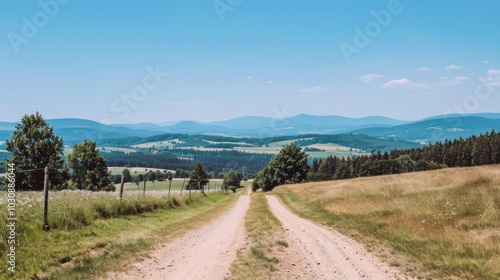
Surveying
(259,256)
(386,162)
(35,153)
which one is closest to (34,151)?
(35,153)

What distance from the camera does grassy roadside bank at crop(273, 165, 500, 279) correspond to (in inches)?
417

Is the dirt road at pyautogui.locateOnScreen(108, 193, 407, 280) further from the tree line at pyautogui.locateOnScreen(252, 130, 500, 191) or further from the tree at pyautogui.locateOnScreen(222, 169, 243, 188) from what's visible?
the tree at pyautogui.locateOnScreen(222, 169, 243, 188)

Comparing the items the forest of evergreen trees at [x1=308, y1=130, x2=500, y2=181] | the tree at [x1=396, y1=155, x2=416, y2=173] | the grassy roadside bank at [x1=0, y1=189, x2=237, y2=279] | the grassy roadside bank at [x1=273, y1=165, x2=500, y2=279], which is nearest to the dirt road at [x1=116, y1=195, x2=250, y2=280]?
the grassy roadside bank at [x1=0, y1=189, x2=237, y2=279]

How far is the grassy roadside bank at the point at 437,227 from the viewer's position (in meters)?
10.6

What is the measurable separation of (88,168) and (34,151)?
1836 cm

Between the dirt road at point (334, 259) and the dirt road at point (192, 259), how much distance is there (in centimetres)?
Result: 233

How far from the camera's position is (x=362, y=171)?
147 meters

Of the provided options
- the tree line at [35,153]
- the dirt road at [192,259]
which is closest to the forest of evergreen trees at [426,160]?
the tree line at [35,153]

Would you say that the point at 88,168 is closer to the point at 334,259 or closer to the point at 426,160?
the point at 334,259

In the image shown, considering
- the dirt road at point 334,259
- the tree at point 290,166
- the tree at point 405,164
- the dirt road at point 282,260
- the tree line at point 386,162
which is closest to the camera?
the dirt road at point 282,260

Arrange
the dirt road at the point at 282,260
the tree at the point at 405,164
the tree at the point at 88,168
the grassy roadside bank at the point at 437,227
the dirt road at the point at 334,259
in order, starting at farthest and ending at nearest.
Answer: the tree at the point at 405,164 → the tree at the point at 88,168 → the grassy roadside bank at the point at 437,227 → the dirt road at the point at 334,259 → the dirt road at the point at 282,260

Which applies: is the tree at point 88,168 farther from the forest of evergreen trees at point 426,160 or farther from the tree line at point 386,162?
the forest of evergreen trees at point 426,160

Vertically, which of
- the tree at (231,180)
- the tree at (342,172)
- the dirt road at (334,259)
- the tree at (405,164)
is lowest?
the tree at (231,180)

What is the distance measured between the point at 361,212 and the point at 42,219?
18.1m
